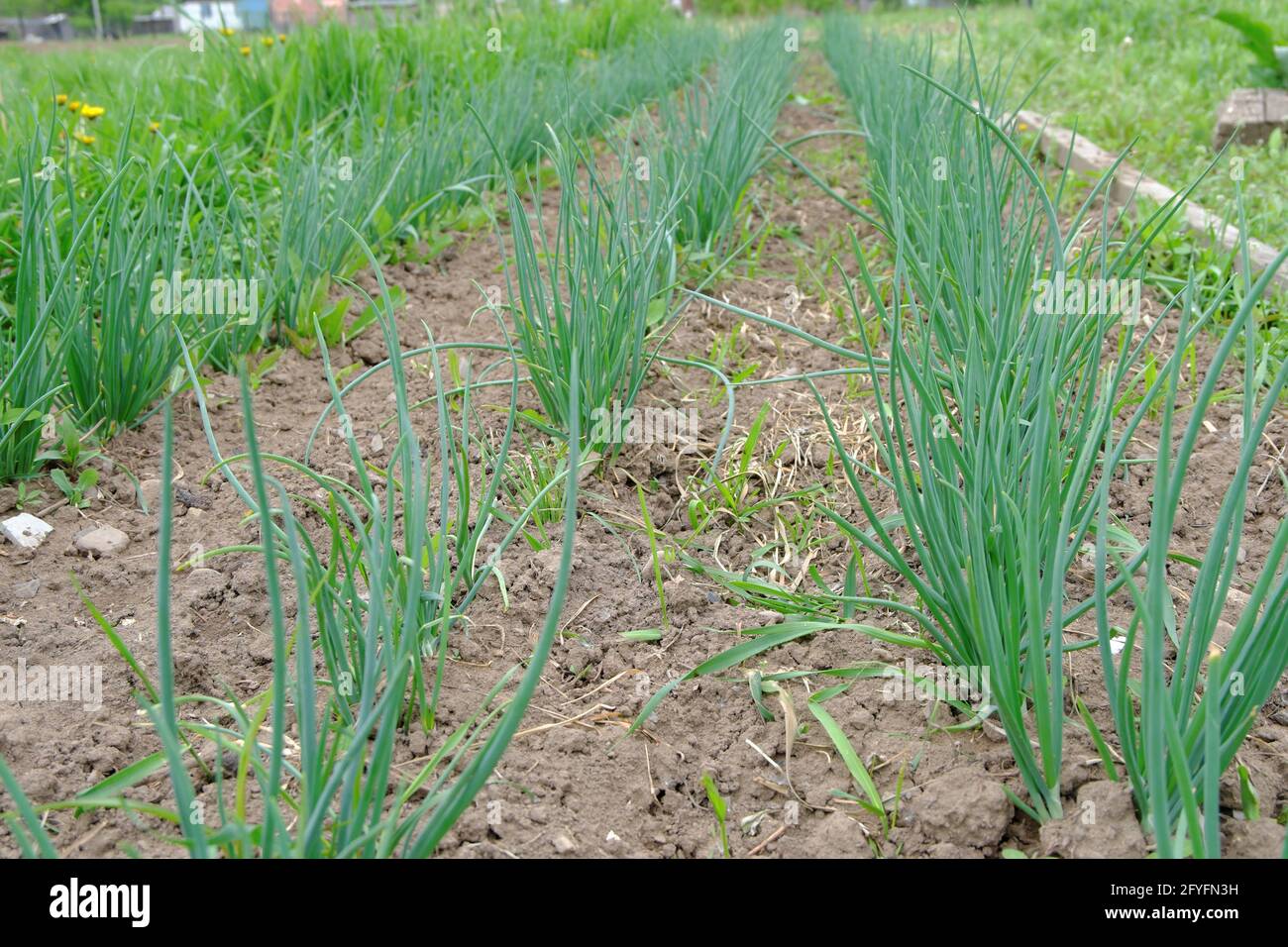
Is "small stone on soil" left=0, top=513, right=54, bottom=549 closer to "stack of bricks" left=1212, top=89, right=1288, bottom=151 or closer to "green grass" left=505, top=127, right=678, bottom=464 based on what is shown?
"green grass" left=505, top=127, right=678, bottom=464

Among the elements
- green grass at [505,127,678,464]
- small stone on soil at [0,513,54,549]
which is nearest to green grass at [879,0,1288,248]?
green grass at [505,127,678,464]

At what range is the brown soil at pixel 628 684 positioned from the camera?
45.5 inches

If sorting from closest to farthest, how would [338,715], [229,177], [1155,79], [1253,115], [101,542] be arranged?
[338,715], [101,542], [229,177], [1253,115], [1155,79]

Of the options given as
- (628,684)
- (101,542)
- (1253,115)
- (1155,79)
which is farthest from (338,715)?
A: (1155,79)

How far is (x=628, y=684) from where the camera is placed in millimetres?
1429

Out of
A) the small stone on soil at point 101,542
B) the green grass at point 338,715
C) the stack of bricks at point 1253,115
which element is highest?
the stack of bricks at point 1253,115

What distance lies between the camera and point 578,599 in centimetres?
158

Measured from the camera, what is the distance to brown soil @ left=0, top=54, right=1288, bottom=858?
1156 millimetres

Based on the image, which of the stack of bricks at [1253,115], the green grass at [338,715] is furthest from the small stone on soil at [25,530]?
the stack of bricks at [1253,115]

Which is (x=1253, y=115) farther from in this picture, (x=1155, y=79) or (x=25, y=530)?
(x=25, y=530)

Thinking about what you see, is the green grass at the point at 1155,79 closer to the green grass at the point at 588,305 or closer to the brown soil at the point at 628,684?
the green grass at the point at 588,305
